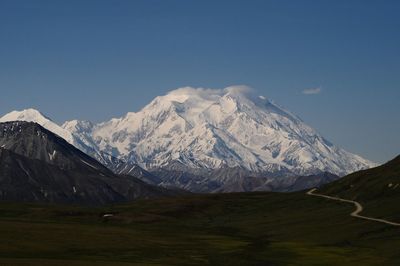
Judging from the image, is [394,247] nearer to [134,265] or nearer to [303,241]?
[303,241]

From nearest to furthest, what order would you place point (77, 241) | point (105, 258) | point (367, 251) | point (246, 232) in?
point (105, 258)
point (367, 251)
point (77, 241)
point (246, 232)

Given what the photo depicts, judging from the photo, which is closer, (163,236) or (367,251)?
(367,251)

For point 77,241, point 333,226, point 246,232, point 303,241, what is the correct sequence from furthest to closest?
point 246,232, point 333,226, point 303,241, point 77,241

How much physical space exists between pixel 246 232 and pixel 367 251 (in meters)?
69.3

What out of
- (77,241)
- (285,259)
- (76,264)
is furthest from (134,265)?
(77,241)

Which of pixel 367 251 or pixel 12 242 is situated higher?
pixel 12 242

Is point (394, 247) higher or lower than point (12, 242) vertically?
lower

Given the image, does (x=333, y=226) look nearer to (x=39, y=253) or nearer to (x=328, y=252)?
(x=328, y=252)

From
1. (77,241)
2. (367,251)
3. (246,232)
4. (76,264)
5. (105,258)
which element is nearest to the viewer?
(76,264)

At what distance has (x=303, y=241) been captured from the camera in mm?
165875

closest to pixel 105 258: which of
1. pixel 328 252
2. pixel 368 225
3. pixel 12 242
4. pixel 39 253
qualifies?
pixel 39 253

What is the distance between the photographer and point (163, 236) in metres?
184

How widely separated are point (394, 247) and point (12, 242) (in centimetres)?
7587

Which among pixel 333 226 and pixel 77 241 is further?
pixel 333 226
